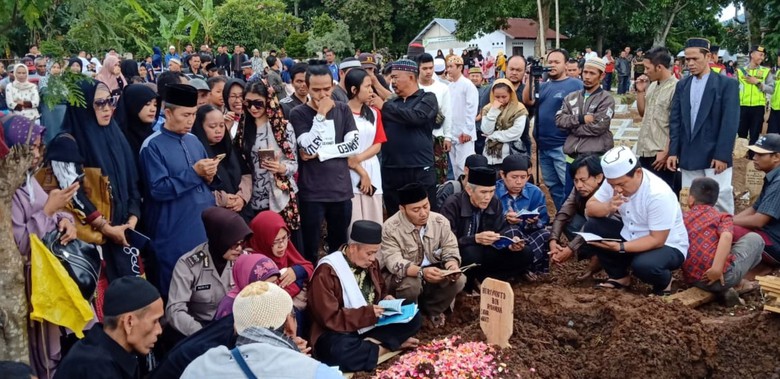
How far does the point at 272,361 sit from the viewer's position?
8.65 feet

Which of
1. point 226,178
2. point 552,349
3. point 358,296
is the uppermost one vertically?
point 226,178

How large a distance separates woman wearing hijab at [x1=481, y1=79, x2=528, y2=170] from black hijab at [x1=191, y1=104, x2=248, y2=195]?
3026mm

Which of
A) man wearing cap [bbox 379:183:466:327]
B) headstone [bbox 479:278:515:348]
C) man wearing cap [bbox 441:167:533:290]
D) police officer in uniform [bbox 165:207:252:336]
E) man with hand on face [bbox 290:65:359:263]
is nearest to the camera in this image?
police officer in uniform [bbox 165:207:252:336]

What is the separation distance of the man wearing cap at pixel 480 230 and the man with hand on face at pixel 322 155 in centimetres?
93

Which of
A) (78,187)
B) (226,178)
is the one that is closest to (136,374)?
(78,187)

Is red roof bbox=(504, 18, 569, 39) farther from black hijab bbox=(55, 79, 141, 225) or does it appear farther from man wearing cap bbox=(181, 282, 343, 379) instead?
man wearing cap bbox=(181, 282, 343, 379)

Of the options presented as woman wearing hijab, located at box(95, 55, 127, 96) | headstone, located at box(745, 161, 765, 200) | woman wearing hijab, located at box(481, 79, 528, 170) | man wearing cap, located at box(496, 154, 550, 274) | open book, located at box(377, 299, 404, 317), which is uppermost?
woman wearing hijab, located at box(95, 55, 127, 96)

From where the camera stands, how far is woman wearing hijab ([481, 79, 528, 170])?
7.32 m

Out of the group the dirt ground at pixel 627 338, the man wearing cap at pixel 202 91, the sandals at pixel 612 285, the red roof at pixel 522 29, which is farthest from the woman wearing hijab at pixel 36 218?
the red roof at pixel 522 29

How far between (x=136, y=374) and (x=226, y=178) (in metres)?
2.10

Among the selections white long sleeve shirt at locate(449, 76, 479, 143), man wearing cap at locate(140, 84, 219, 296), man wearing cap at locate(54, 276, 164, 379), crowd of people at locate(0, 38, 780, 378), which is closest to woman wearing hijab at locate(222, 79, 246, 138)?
crowd of people at locate(0, 38, 780, 378)

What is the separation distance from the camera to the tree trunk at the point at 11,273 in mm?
3404

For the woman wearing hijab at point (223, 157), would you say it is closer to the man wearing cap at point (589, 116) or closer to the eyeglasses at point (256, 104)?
the eyeglasses at point (256, 104)

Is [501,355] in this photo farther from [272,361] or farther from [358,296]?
[272,361]
